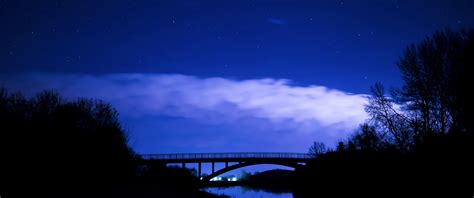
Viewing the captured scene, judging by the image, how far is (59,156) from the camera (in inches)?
916

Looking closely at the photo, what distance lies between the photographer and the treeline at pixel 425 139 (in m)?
12.7

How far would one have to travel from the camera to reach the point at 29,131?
2247cm

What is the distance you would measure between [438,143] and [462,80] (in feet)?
16.9

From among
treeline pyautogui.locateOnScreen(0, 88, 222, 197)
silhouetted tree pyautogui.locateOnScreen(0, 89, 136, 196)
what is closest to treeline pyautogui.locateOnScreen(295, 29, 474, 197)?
treeline pyautogui.locateOnScreen(0, 88, 222, 197)

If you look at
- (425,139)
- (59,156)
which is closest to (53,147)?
(59,156)

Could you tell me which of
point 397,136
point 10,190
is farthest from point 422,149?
point 10,190

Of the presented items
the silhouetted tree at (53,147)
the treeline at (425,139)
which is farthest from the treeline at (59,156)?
the treeline at (425,139)

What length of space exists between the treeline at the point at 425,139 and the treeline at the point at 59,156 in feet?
40.3

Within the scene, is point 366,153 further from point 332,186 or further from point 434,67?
point 434,67

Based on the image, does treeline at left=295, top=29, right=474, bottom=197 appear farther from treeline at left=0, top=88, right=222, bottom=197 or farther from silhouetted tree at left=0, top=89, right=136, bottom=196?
silhouetted tree at left=0, top=89, right=136, bottom=196

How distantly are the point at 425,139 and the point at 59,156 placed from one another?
23.0 m

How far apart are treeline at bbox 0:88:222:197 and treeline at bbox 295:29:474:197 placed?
12.3 metres

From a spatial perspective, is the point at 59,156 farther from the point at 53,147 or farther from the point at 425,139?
the point at 425,139

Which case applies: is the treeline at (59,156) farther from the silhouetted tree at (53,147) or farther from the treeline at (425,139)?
the treeline at (425,139)
